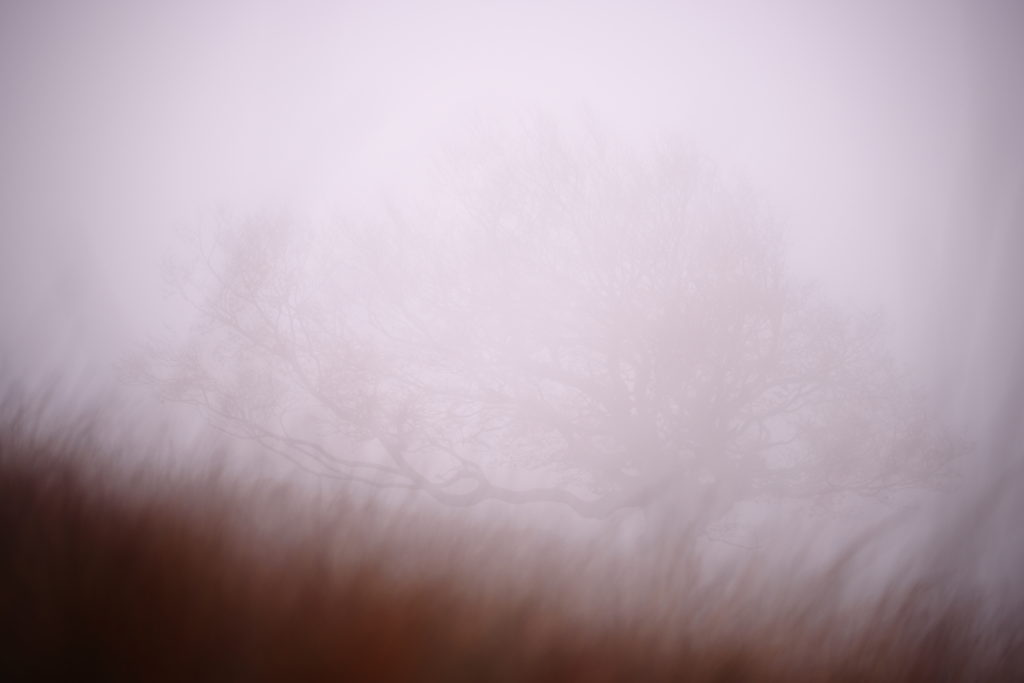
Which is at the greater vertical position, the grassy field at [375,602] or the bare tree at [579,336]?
the bare tree at [579,336]

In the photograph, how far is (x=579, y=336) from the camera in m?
8.91

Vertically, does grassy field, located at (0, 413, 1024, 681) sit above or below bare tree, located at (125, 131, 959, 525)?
below

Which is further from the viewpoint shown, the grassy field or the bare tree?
the bare tree

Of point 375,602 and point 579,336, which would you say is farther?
point 579,336

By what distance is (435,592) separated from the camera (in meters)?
1.07

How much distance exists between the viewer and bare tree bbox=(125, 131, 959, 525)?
781cm

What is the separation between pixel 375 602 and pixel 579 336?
26.4 ft

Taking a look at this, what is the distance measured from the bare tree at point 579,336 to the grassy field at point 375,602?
5684 millimetres

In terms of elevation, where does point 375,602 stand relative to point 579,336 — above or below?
below

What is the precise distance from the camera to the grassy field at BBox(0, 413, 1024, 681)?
831 mm

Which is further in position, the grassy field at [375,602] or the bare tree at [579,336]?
the bare tree at [579,336]

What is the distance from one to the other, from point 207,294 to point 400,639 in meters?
9.83

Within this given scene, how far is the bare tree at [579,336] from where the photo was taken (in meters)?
7.81

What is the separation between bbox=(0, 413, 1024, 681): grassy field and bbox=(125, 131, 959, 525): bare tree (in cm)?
568
